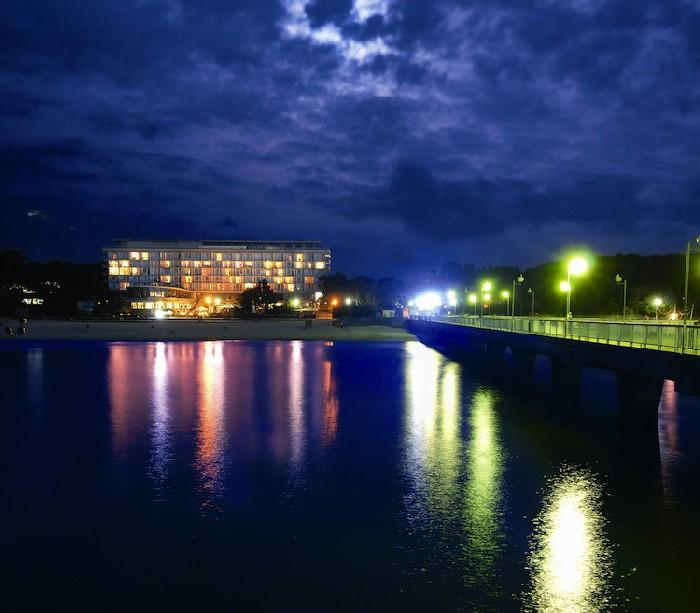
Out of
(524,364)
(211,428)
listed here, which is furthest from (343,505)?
(524,364)

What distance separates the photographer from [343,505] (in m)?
15.5

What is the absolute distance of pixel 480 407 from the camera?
103 feet

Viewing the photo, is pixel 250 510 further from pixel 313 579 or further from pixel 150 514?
pixel 313 579

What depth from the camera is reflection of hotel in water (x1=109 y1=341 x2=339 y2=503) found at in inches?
806

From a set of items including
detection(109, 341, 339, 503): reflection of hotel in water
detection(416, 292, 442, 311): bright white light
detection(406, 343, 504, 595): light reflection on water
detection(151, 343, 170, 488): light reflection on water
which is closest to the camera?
detection(406, 343, 504, 595): light reflection on water

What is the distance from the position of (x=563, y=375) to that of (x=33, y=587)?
29.2 meters

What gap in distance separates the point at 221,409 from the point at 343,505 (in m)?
14.9

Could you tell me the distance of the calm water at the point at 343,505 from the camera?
11.0m

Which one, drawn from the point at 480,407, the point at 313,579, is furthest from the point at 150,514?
the point at 480,407

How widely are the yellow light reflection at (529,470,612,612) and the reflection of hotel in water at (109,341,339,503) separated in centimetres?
721

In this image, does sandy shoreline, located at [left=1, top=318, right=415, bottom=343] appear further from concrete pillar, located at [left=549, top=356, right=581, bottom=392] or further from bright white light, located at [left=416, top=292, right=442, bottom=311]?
bright white light, located at [left=416, top=292, right=442, bottom=311]

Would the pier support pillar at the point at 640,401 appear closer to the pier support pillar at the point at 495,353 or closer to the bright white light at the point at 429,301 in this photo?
the pier support pillar at the point at 495,353

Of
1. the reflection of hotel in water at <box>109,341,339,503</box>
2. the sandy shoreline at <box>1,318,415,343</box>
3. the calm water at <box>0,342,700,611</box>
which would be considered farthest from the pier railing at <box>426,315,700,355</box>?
the sandy shoreline at <box>1,318,415,343</box>

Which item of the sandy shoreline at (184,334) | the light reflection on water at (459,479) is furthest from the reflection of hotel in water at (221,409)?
the sandy shoreline at (184,334)
